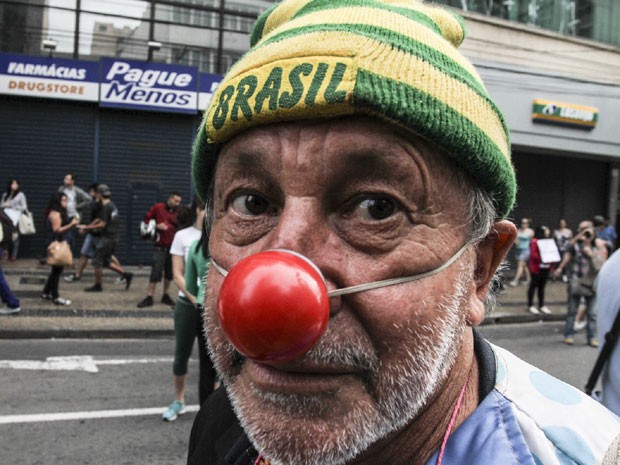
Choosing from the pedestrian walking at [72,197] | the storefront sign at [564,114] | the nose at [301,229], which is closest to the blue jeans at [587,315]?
the nose at [301,229]

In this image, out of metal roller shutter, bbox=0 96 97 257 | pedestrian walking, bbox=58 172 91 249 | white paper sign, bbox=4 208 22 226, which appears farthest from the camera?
metal roller shutter, bbox=0 96 97 257

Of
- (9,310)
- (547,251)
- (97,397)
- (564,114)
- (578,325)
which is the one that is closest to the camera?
(97,397)

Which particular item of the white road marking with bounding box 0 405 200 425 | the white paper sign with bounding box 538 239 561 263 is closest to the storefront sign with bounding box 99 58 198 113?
the white paper sign with bounding box 538 239 561 263

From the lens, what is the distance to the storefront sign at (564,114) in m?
17.1

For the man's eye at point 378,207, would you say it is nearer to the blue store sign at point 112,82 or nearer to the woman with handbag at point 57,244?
the woman with handbag at point 57,244

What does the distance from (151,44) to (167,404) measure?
10.7 m

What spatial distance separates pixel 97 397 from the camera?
5625mm

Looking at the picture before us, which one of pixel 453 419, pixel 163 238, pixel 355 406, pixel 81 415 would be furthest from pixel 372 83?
pixel 163 238

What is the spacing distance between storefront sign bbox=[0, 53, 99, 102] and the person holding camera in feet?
34.9

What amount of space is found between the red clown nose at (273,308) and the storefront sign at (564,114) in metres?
17.6

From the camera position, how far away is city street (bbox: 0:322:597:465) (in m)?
4.46

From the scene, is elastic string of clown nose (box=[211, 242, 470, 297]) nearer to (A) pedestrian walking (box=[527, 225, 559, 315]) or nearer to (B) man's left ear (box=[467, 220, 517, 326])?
(B) man's left ear (box=[467, 220, 517, 326])

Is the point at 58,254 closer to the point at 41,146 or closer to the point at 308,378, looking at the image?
the point at 41,146

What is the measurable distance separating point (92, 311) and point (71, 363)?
8.54ft
